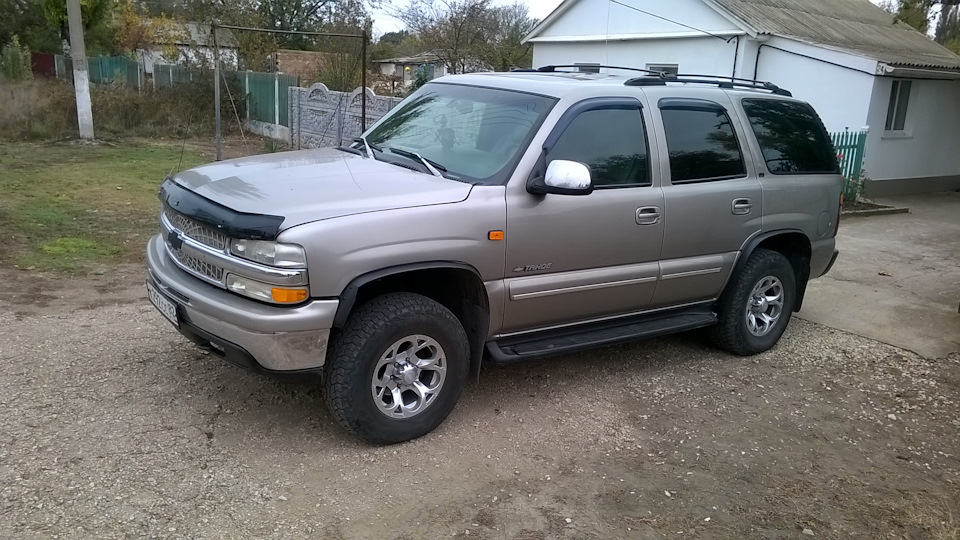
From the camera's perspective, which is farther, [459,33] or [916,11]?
[459,33]

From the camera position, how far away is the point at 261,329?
3.61 metres

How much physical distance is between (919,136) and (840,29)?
11.4 ft

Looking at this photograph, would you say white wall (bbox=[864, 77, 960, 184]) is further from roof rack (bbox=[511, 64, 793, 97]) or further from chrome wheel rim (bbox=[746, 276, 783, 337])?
chrome wheel rim (bbox=[746, 276, 783, 337])

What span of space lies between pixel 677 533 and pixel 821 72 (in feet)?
44.9

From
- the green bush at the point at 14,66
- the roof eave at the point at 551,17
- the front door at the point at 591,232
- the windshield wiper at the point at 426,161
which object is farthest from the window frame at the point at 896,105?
the green bush at the point at 14,66

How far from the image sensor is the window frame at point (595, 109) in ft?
14.3

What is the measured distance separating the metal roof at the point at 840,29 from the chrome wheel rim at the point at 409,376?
1318 centimetres

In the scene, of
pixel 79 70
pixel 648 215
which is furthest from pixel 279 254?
pixel 79 70

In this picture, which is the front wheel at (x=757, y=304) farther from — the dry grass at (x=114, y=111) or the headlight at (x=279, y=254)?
the dry grass at (x=114, y=111)

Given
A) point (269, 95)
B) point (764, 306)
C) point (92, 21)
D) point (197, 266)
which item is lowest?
point (764, 306)

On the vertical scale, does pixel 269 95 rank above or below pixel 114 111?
above

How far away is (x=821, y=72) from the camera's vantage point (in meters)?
14.9

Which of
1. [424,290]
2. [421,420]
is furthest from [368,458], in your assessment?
[424,290]

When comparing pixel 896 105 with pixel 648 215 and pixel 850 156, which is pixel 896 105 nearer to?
pixel 850 156
